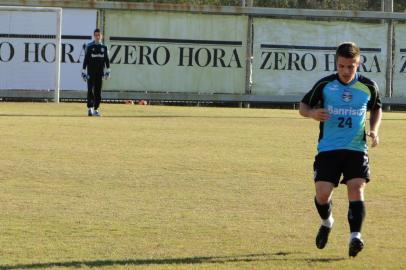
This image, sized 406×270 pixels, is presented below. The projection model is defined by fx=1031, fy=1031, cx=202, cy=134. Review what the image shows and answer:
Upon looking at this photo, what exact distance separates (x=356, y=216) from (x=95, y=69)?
16.2 metres

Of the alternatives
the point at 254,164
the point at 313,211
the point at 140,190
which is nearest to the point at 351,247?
the point at 313,211

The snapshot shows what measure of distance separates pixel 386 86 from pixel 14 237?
24.3m

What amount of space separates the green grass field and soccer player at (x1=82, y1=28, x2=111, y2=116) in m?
3.28

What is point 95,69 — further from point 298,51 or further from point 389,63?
point 389,63

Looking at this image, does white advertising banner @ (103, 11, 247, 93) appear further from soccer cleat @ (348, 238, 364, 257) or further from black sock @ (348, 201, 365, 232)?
soccer cleat @ (348, 238, 364, 257)

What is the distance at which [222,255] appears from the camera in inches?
310

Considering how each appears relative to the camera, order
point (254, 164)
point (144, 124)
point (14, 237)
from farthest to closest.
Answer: point (144, 124) → point (254, 164) → point (14, 237)

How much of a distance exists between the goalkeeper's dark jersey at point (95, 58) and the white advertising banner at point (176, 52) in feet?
21.4

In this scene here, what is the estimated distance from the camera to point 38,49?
96.8 ft

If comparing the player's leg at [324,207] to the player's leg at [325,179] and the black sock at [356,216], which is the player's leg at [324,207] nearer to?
the player's leg at [325,179]

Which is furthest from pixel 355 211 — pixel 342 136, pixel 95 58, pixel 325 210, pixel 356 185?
pixel 95 58

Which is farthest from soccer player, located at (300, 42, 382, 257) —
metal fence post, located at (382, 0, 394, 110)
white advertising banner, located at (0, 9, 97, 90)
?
metal fence post, located at (382, 0, 394, 110)

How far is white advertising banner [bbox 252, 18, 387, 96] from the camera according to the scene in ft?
101

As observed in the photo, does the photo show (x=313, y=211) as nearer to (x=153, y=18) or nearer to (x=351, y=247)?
(x=351, y=247)
